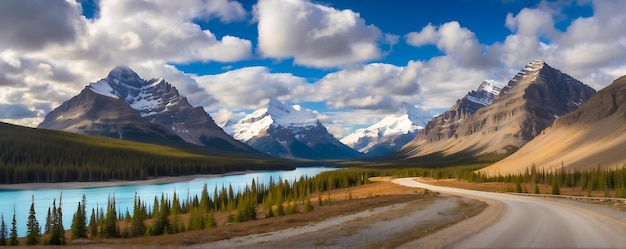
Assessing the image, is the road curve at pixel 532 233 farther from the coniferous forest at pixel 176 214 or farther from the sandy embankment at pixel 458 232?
the coniferous forest at pixel 176 214

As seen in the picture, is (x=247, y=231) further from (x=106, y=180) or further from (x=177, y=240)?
(x=106, y=180)

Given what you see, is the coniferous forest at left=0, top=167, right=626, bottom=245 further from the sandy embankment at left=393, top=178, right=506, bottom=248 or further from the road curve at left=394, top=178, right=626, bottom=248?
the road curve at left=394, top=178, right=626, bottom=248

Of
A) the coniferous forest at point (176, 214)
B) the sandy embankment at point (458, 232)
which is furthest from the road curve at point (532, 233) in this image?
the coniferous forest at point (176, 214)

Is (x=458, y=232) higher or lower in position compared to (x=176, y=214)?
higher

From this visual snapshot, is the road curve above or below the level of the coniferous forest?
above

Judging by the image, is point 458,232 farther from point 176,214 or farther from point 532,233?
point 176,214

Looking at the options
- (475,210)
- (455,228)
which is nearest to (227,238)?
(455,228)

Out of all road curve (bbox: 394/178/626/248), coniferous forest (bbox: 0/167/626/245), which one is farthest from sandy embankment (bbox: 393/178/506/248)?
coniferous forest (bbox: 0/167/626/245)

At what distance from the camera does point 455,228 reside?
2908cm

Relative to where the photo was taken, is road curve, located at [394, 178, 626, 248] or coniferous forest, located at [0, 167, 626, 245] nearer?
road curve, located at [394, 178, 626, 248]

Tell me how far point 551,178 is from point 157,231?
90461 mm

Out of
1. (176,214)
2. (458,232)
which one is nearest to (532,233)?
(458,232)

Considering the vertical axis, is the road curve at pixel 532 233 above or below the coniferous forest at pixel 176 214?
above

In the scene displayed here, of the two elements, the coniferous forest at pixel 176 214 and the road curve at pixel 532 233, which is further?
the coniferous forest at pixel 176 214
